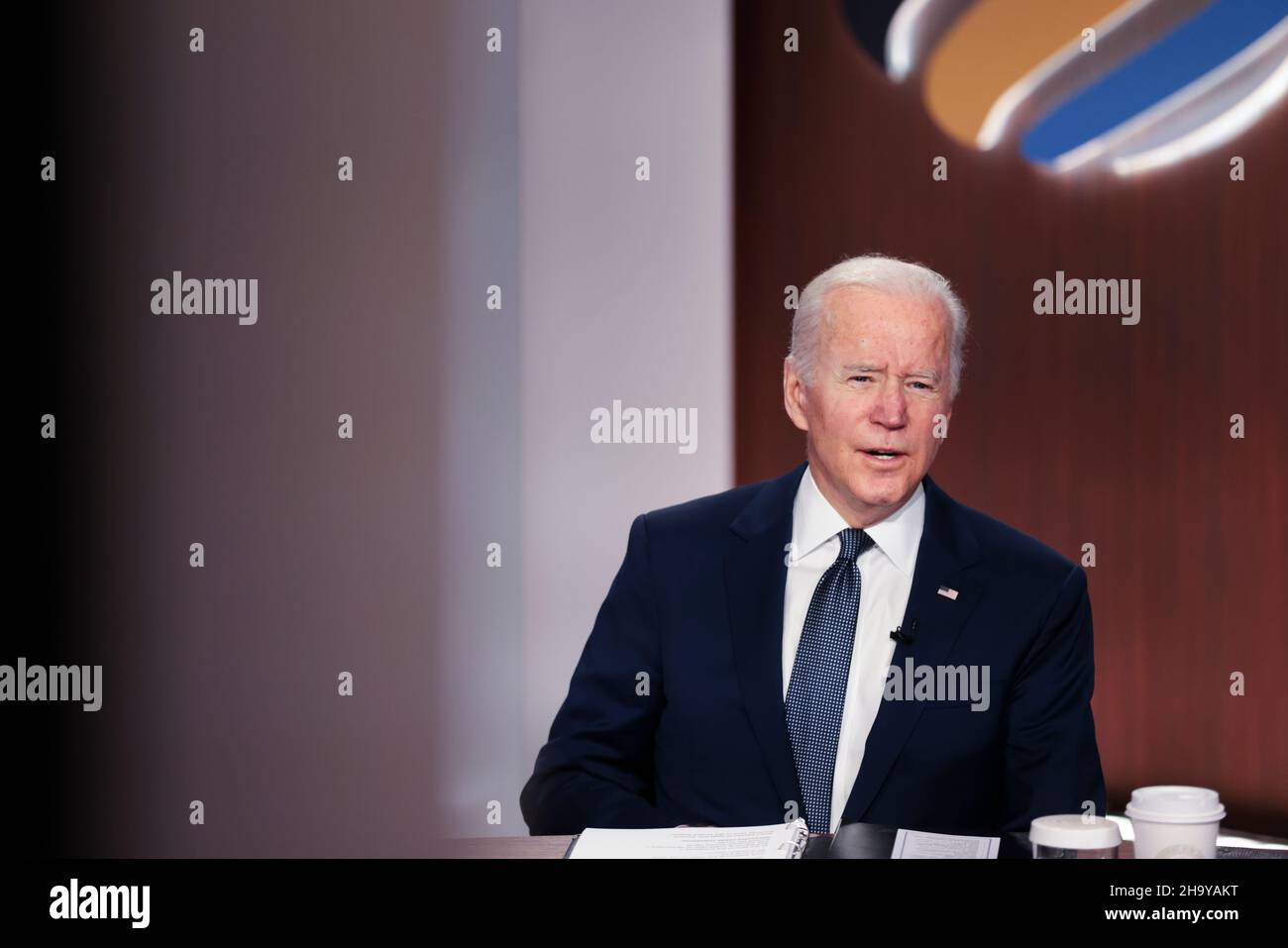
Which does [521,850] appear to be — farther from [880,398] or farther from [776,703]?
[880,398]

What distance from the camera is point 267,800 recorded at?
358 cm

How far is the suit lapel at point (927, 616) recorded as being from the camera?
6.57 feet

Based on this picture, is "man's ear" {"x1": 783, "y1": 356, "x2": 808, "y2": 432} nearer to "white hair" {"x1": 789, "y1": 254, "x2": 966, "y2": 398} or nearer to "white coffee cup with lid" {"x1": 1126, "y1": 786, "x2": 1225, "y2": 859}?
"white hair" {"x1": 789, "y1": 254, "x2": 966, "y2": 398}

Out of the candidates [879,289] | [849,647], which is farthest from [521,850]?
[879,289]

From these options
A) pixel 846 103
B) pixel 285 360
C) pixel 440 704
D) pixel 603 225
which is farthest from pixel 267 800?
pixel 846 103

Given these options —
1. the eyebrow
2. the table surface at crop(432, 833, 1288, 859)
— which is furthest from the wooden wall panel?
the table surface at crop(432, 833, 1288, 859)

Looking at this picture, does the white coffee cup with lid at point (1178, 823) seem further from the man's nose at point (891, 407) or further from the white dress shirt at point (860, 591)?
the man's nose at point (891, 407)

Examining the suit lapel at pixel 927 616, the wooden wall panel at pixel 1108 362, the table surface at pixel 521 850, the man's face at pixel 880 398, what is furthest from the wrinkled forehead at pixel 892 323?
the wooden wall panel at pixel 1108 362

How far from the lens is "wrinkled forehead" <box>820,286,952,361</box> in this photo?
2193 millimetres

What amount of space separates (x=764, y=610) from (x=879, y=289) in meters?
0.62

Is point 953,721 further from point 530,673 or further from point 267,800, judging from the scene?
point 267,800

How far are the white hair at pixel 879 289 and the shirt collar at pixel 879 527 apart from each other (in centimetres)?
23

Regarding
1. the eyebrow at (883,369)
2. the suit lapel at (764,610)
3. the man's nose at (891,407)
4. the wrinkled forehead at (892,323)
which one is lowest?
the suit lapel at (764,610)

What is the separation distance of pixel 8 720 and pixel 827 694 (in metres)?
2.63
